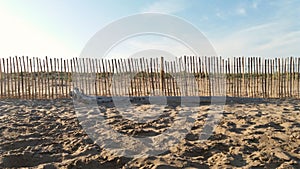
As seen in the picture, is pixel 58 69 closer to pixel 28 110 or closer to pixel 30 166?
pixel 28 110

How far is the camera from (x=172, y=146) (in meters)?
3.47

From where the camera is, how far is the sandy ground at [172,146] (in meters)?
2.94

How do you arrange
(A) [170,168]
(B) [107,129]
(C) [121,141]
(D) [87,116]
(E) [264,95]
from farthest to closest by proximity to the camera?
1. (E) [264,95]
2. (D) [87,116]
3. (B) [107,129]
4. (C) [121,141]
5. (A) [170,168]

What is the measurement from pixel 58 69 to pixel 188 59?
16.6ft

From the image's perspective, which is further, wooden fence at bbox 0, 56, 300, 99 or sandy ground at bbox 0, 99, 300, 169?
wooden fence at bbox 0, 56, 300, 99

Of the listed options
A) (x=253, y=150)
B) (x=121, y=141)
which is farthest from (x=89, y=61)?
(x=253, y=150)

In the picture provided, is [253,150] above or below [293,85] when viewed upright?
below

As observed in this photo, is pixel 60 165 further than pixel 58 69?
No

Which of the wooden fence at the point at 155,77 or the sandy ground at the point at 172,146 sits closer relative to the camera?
the sandy ground at the point at 172,146

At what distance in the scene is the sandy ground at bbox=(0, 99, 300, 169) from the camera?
294 cm

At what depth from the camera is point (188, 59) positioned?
31.4 ft

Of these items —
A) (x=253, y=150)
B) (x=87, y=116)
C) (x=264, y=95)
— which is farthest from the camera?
(x=264, y=95)

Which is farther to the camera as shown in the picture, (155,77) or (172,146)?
(155,77)

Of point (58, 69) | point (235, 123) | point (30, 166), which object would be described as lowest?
point (30, 166)
